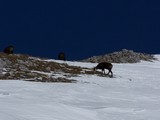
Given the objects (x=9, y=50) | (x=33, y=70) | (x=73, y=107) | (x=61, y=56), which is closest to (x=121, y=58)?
(x=61, y=56)

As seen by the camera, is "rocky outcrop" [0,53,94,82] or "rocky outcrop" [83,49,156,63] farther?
"rocky outcrop" [83,49,156,63]

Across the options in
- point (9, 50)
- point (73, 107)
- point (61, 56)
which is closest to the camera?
point (73, 107)

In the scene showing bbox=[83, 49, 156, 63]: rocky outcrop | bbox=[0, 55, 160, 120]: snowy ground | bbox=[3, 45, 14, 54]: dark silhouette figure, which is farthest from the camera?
bbox=[83, 49, 156, 63]: rocky outcrop

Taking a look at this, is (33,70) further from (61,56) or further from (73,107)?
(73,107)

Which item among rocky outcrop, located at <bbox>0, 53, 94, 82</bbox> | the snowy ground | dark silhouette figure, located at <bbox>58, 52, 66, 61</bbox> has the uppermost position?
dark silhouette figure, located at <bbox>58, 52, 66, 61</bbox>

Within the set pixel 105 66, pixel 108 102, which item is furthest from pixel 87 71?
pixel 108 102

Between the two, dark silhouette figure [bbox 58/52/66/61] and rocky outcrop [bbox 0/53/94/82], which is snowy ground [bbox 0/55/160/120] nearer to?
rocky outcrop [bbox 0/53/94/82]

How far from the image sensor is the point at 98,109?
672 inches

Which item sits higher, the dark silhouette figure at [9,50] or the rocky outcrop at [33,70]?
the dark silhouette figure at [9,50]

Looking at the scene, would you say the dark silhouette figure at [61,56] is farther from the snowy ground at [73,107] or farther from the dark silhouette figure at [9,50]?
the snowy ground at [73,107]

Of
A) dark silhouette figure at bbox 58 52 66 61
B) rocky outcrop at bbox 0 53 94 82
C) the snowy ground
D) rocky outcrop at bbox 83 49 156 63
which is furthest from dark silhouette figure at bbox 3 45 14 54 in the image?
the snowy ground

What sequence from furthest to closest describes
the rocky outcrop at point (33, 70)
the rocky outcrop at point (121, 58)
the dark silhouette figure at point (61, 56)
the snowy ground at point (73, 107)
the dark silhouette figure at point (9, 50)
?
the rocky outcrop at point (121, 58) → the dark silhouette figure at point (61, 56) → the dark silhouette figure at point (9, 50) → the rocky outcrop at point (33, 70) → the snowy ground at point (73, 107)

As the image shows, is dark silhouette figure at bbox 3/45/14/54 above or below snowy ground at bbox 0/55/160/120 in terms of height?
above

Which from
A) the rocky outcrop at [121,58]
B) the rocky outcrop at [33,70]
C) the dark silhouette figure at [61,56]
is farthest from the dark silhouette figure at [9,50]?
the rocky outcrop at [121,58]
